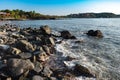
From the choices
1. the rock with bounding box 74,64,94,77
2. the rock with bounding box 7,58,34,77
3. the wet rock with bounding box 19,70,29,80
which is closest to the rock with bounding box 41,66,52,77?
the rock with bounding box 7,58,34,77

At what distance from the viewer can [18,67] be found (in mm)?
16047

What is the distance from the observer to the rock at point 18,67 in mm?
15688

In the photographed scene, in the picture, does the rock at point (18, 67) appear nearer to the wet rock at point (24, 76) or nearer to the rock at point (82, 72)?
the wet rock at point (24, 76)

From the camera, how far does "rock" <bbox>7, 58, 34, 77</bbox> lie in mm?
15688

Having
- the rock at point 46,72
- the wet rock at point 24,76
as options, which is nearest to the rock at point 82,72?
the rock at point 46,72

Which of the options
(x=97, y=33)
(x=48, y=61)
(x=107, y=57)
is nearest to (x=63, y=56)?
(x=48, y=61)

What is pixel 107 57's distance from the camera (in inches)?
967

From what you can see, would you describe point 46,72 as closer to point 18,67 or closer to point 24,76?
point 24,76

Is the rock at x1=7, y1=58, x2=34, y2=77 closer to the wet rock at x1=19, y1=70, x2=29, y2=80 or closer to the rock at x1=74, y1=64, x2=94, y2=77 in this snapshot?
the wet rock at x1=19, y1=70, x2=29, y2=80

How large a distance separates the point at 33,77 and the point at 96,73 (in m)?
6.00

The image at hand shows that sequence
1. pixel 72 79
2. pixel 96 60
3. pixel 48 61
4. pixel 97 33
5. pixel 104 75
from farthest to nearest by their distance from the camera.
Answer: pixel 97 33 < pixel 96 60 < pixel 48 61 < pixel 104 75 < pixel 72 79

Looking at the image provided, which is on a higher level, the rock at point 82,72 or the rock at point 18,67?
the rock at point 18,67

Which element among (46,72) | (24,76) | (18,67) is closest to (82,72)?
(46,72)

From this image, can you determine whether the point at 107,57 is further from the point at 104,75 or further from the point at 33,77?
the point at 33,77
